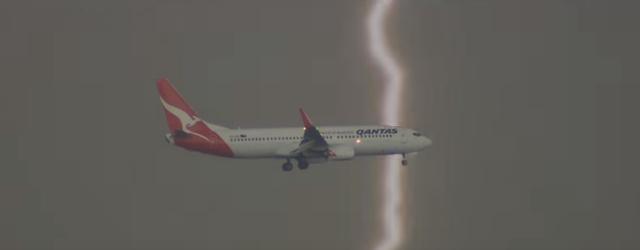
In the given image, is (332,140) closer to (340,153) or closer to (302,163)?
(340,153)

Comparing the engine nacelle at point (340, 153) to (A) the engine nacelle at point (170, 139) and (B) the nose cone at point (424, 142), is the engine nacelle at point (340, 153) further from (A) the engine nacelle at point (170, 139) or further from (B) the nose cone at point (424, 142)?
(A) the engine nacelle at point (170, 139)

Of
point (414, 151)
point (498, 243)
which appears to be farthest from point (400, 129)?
point (498, 243)

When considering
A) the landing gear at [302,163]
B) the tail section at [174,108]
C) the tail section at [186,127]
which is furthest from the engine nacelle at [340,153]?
the tail section at [174,108]

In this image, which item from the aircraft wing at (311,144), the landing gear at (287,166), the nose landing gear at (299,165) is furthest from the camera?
the landing gear at (287,166)

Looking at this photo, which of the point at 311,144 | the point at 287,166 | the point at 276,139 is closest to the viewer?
the point at 311,144

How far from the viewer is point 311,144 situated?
502 ft

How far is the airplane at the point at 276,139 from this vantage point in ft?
499

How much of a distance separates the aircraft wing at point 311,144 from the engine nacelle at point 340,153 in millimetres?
592

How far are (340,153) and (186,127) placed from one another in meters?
9.31

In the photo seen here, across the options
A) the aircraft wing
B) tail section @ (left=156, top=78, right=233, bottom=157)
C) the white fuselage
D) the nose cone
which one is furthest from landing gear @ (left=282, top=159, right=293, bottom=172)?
the nose cone

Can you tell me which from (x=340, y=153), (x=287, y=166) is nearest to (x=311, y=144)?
(x=340, y=153)

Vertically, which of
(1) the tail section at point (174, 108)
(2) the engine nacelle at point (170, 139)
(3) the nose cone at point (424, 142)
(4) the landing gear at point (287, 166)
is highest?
(1) the tail section at point (174, 108)

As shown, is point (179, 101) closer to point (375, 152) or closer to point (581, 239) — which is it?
point (375, 152)

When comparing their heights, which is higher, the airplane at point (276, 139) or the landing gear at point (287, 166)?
the airplane at point (276, 139)
